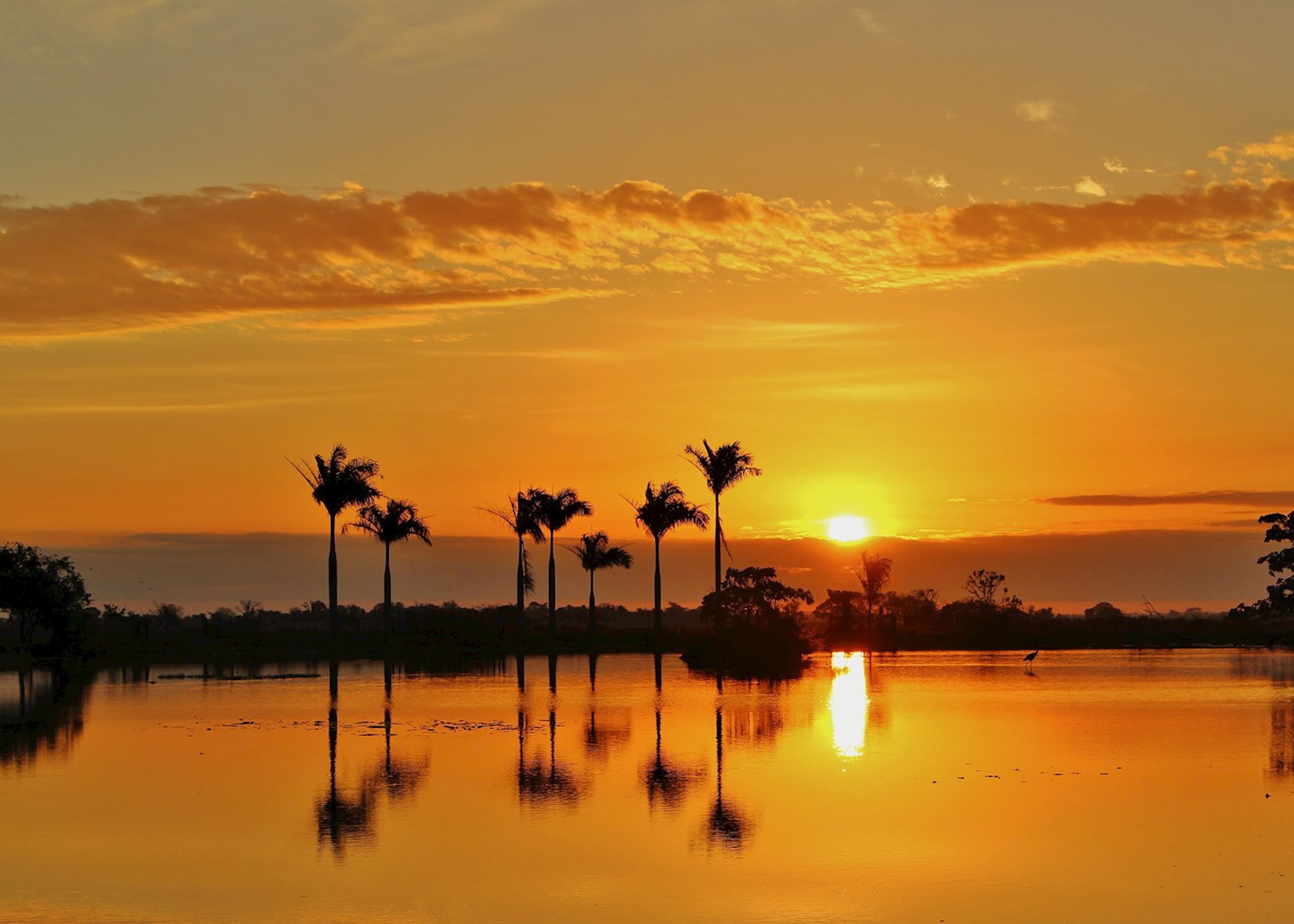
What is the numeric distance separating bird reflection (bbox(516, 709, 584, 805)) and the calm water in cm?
11

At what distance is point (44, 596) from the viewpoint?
266ft

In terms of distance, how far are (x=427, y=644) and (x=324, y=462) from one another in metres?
16.2

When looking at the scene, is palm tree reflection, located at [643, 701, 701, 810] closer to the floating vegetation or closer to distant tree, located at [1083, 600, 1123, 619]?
the floating vegetation

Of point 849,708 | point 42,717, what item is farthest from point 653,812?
point 42,717

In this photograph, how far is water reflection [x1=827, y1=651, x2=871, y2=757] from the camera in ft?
115

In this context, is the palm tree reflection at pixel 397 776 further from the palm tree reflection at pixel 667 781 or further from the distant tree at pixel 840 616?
the distant tree at pixel 840 616

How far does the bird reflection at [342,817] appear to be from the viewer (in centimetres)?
2242

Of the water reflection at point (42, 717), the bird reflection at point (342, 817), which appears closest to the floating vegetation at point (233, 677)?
the water reflection at point (42, 717)

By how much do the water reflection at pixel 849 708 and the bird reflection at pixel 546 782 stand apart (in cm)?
679

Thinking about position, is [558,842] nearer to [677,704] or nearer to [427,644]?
[677,704]

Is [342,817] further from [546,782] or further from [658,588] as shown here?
[658,588]

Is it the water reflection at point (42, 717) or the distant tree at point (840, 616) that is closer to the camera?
the water reflection at point (42, 717)

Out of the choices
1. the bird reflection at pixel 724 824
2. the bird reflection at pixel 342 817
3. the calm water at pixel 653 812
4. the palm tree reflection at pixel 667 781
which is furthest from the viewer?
the palm tree reflection at pixel 667 781

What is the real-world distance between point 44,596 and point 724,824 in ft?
222
